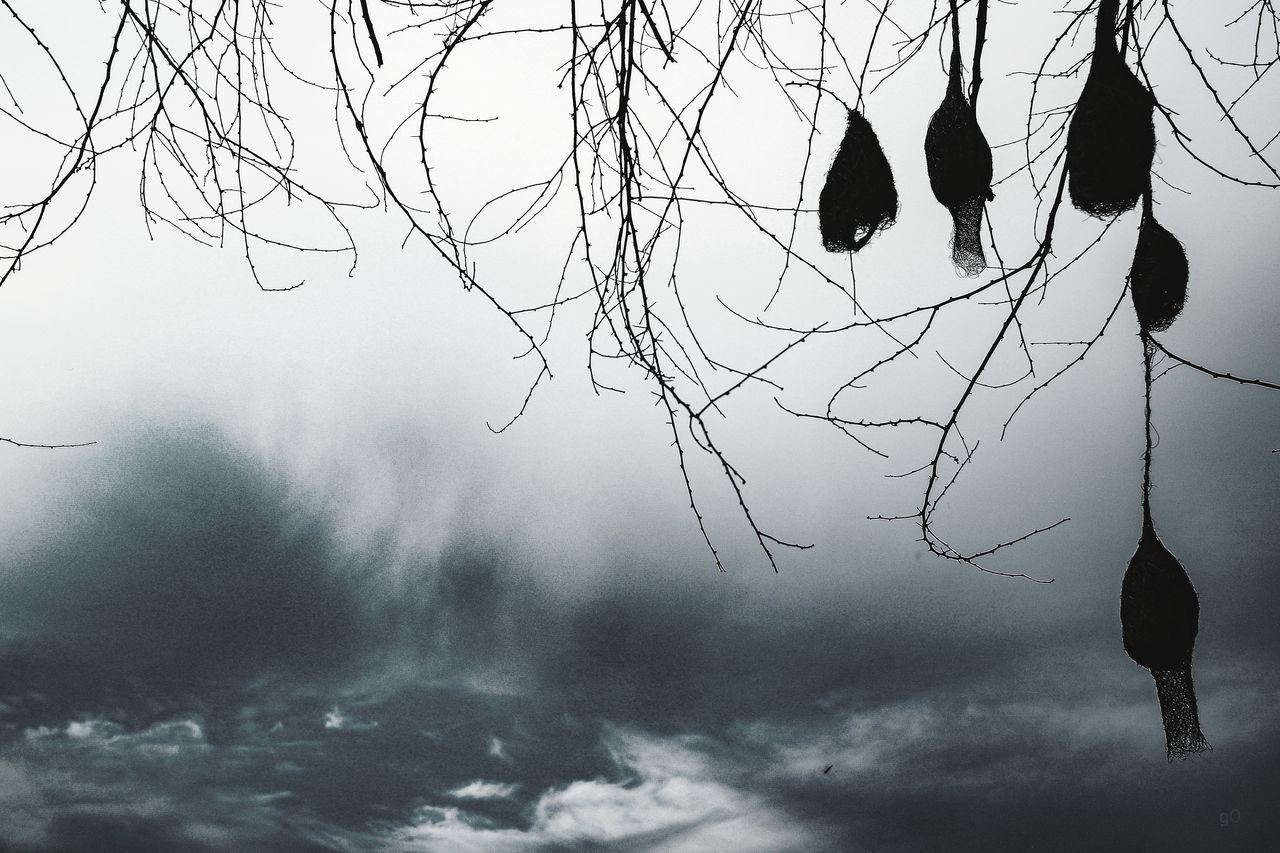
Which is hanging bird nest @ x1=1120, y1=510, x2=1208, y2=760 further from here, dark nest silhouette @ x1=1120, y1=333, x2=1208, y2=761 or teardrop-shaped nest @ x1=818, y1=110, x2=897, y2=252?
teardrop-shaped nest @ x1=818, y1=110, x2=897, y2=252

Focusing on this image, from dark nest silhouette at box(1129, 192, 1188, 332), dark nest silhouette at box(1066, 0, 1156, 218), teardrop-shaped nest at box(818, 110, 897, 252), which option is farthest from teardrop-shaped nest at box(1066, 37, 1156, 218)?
teardrop-shaped nest at box(818, 110, 897, 252)

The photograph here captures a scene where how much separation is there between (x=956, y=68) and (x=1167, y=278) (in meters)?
0.48

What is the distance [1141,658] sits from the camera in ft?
4.87

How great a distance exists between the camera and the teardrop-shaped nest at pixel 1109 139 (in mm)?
→ 1237

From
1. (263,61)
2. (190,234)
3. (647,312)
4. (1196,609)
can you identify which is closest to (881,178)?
(647,312)

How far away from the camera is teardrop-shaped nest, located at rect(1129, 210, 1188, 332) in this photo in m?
1.39

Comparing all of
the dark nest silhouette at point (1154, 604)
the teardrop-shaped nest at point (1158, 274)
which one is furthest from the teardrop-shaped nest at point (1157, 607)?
the teardrop-shaped nest at point (1158, 274)

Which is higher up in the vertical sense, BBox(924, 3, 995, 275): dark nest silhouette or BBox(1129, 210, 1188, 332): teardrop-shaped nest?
BBox(924, 3, 995, 275): dark nest silhouette

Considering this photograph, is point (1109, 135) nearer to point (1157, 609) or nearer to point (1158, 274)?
point (1158, 274)

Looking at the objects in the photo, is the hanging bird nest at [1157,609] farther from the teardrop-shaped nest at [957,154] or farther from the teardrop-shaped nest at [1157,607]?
the teardrop-shaped nest at [957,154]

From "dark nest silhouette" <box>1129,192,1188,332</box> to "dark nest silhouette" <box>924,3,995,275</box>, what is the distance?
0.25 meters

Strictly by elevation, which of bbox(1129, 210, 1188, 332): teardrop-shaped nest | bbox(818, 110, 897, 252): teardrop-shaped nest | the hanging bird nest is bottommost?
the hanging bird nest

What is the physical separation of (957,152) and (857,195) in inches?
6.4

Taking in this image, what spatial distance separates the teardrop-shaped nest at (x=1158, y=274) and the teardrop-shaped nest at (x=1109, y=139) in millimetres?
146
